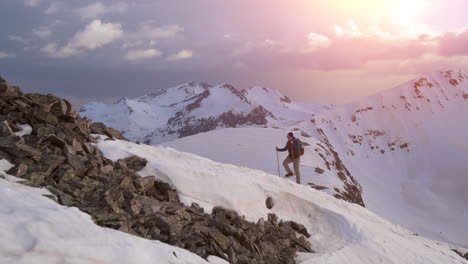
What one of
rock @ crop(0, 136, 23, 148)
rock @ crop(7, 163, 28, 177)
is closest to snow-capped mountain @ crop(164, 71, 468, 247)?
rock @ crop(0, 136, 23, 148)

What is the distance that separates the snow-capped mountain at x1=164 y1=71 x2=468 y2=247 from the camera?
44.2 meters

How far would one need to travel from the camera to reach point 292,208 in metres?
13.3

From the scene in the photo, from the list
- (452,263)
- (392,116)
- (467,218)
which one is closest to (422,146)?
(392,116)

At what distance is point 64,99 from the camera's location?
40.1 ft

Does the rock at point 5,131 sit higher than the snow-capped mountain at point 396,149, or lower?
higher

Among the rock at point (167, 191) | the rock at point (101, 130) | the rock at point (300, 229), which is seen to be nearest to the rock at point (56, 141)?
the rock at point (167, 191)

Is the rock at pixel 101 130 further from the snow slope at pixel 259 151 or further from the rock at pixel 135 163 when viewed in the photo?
the snow slope at pixel 259 151

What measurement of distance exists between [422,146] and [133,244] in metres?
112

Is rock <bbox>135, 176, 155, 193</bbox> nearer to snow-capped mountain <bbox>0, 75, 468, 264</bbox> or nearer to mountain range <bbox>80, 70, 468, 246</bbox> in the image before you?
snow-capped mountain <bbox>0, 75, 468, 264</bbox>

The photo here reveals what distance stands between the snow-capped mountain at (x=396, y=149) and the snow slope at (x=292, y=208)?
645 inches

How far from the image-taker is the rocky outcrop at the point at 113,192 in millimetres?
8305

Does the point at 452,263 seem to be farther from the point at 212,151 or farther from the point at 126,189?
the point at 212,151

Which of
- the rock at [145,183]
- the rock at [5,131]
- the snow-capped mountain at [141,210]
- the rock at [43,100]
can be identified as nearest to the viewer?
the snow-capped mountain at [141,210]

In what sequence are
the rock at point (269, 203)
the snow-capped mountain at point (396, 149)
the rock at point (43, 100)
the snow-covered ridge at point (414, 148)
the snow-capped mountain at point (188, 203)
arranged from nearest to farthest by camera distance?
the snow-capped mountain at point (188, 203), the rock at point (43, 100), the rock at point (269, 203), the snow-capped mountain at point (396, 149), the snow-covered ridge at point (414, 148)
